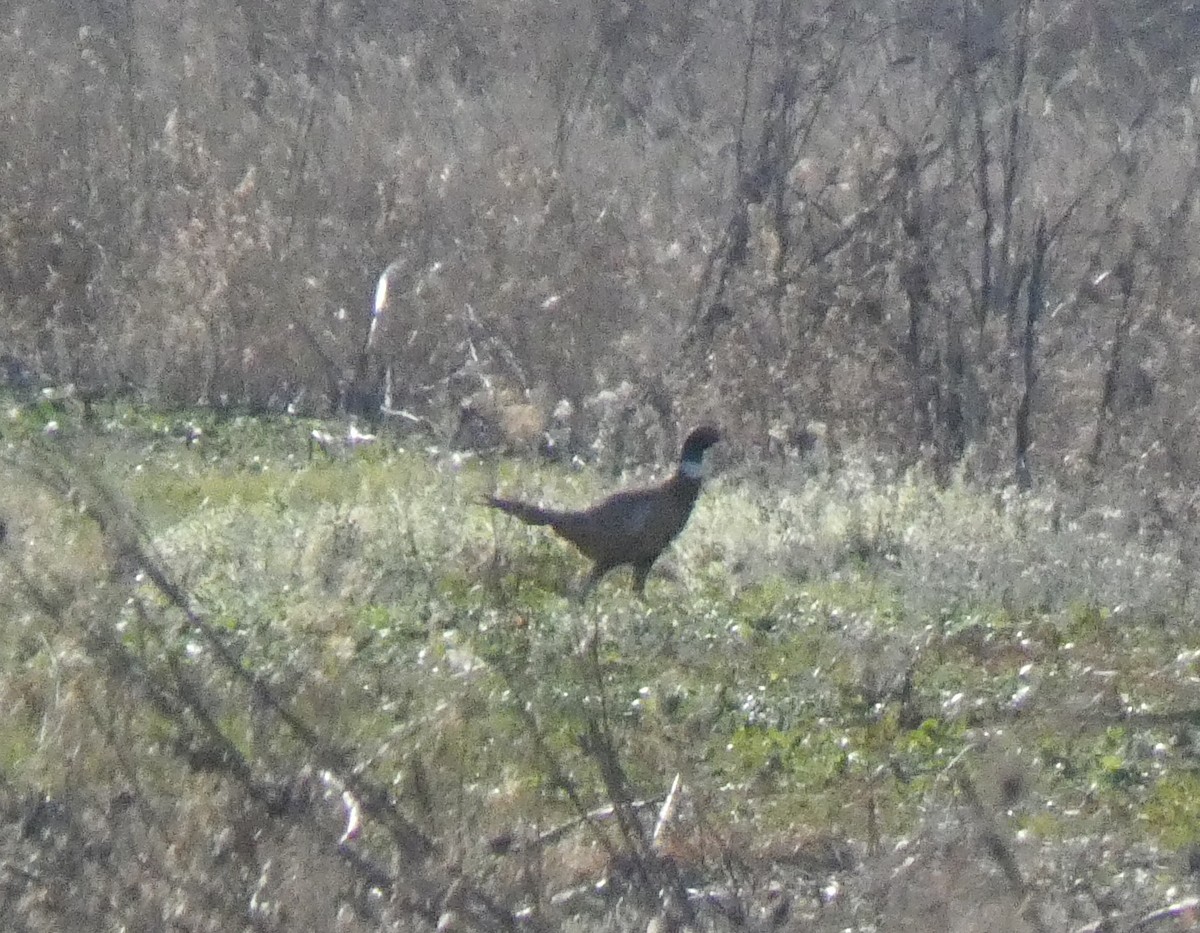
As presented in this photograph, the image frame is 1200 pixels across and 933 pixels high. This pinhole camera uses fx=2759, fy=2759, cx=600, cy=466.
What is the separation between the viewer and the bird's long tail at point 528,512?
8562 mm

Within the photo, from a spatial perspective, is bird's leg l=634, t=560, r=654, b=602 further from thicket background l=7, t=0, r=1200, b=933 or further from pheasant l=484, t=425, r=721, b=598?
thicket background l=7, t=0, r=1200, b=933

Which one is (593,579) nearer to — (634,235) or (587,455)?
(587,455)

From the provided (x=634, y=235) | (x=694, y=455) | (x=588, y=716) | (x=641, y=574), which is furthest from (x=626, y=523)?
(x=634, y=235)

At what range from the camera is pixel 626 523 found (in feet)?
29.3

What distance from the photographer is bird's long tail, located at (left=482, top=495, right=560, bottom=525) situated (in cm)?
856

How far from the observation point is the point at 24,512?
801 cm

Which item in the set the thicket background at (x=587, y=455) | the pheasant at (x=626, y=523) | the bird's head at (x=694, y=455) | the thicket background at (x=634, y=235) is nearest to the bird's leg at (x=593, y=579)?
the pheasant at (x=626, y=523)

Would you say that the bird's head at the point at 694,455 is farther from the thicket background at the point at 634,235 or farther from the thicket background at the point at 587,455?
the thicket background at the point at 634,235

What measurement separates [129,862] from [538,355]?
28.0 feet

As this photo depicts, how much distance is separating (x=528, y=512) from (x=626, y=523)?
1.07 feet

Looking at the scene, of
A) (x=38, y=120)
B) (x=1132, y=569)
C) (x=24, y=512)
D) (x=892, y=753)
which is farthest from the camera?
(x=38, y=120)

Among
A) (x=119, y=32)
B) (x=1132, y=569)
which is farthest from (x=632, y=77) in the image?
→ (x=1132, y=569)

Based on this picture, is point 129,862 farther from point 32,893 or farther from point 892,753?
point 892,753

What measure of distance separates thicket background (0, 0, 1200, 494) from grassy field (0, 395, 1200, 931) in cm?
195
